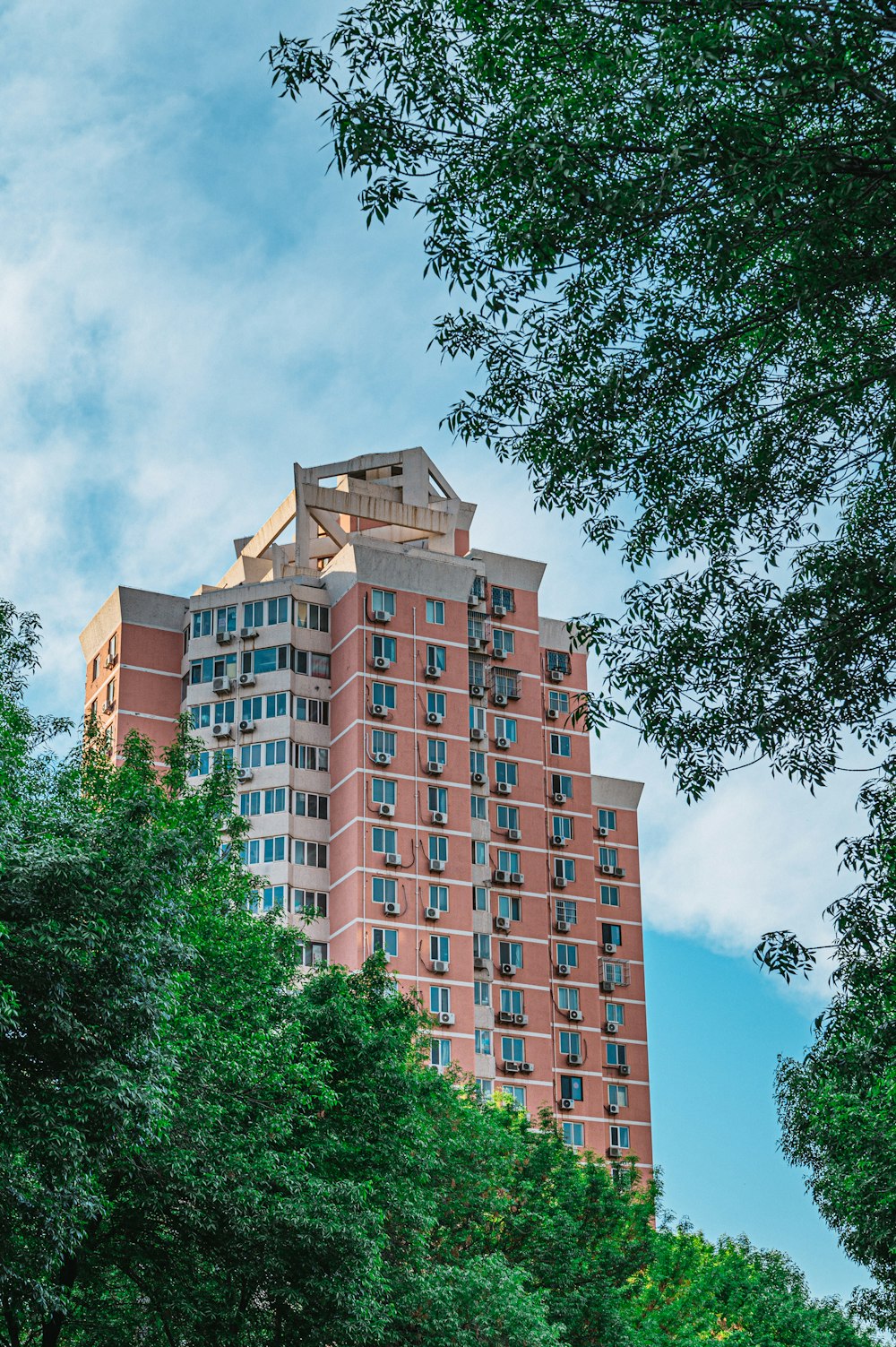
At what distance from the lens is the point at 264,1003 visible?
2323 centimetres

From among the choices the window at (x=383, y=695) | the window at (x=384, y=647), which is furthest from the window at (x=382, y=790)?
the window at (x=384, y=647)

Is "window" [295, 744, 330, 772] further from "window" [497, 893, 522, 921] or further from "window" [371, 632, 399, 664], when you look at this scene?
"window" [497, 893, 522, 921]

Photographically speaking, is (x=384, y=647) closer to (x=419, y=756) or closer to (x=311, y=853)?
(x=419, y=756)

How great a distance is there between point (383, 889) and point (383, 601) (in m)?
11.2

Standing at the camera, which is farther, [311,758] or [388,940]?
[311,758]

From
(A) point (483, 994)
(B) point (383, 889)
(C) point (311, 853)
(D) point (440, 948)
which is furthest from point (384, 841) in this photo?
(A) point (483, 994)

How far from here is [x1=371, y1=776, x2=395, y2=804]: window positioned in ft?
199

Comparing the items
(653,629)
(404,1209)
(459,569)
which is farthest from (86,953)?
(459,569)

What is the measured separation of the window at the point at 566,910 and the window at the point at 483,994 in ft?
18.3

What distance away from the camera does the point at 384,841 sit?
60.5m

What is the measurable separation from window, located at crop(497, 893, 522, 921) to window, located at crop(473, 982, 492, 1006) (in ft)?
10.1

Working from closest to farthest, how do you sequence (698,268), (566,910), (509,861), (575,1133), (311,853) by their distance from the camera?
1. (698,268)
2. (311,853)
3. (575,1133)
4. (509,861)
5. (566,910)

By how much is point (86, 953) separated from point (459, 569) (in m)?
51.0

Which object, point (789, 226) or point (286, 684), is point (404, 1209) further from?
point (286, 684)
